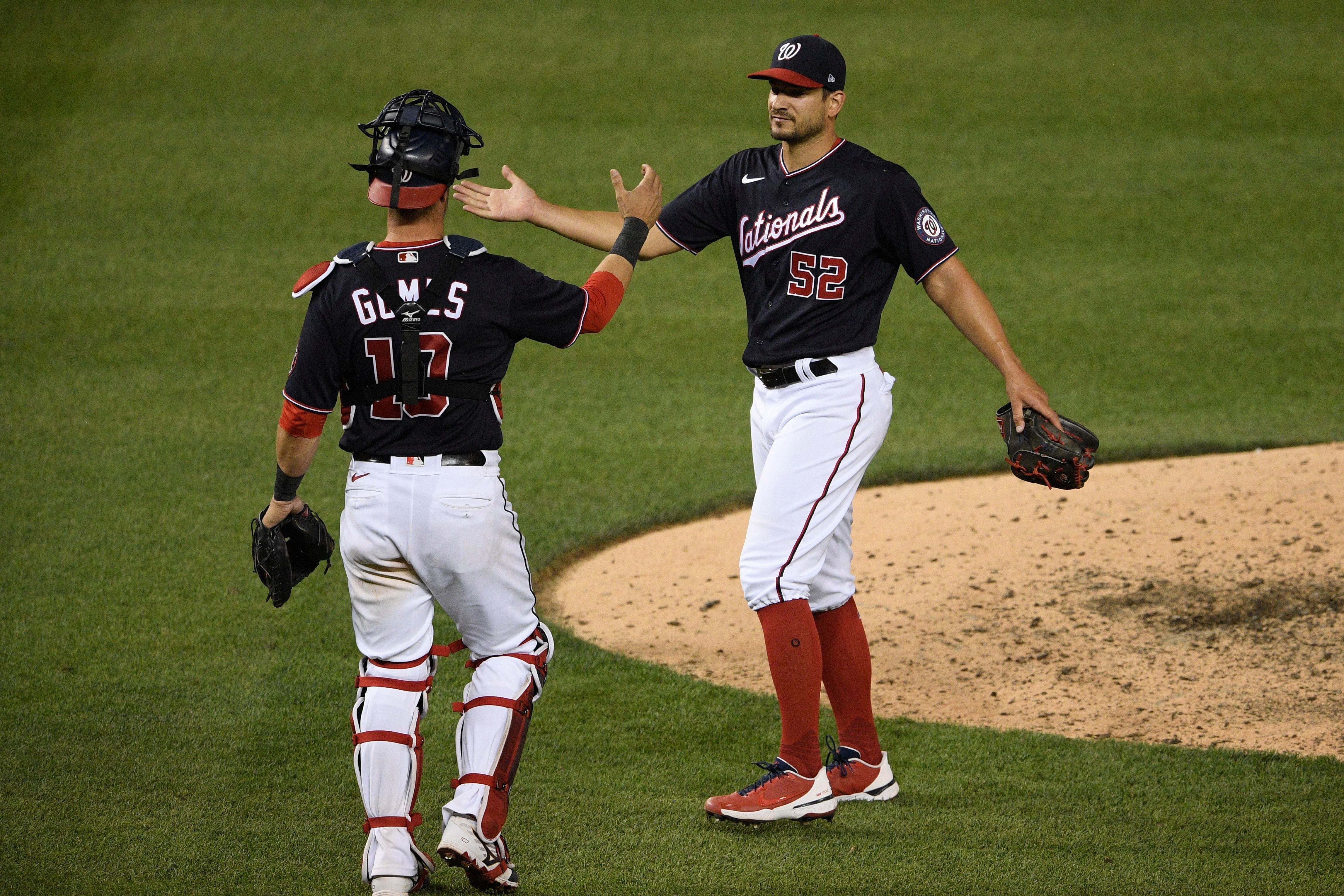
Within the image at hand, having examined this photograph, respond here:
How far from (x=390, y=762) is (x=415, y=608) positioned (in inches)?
15.1

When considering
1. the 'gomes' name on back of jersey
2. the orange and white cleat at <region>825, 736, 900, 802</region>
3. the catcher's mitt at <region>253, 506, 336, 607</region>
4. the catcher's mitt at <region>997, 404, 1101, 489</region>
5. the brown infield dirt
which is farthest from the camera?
the brown infield dirt

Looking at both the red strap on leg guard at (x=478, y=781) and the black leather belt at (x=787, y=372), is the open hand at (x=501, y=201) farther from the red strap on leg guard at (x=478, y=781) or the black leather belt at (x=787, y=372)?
the red strap on leg guard at (x=478, y=781)

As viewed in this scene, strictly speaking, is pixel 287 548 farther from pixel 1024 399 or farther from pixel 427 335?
pixel 1024 399

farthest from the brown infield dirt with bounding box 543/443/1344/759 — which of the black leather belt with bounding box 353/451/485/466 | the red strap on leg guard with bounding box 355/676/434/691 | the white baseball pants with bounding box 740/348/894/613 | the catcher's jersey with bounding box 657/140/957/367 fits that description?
the black leather belt with bounding box 353/451/485/466

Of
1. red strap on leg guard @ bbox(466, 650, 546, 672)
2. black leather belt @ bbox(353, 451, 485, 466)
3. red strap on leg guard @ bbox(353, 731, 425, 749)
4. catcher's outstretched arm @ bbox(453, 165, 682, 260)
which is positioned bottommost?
red strap on leg guard @ bbox(353, 731, 425, 749)

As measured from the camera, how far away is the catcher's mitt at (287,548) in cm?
366

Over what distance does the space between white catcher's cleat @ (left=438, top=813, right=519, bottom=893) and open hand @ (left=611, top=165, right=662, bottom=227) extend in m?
1.69

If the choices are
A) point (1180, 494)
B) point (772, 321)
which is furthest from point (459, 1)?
point (772, 321)

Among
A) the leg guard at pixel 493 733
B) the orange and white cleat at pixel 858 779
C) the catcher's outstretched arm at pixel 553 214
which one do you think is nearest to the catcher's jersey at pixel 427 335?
the catcher's outstretched arm at pixel 553 214

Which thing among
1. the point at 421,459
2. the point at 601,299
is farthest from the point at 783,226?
the point at 421,459

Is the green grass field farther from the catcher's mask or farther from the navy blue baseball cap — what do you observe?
the navy blue baseball cap

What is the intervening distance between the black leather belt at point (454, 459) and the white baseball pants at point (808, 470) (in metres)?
0.88

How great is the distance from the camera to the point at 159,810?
4.05 metres

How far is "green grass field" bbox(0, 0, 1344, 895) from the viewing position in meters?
3.94
